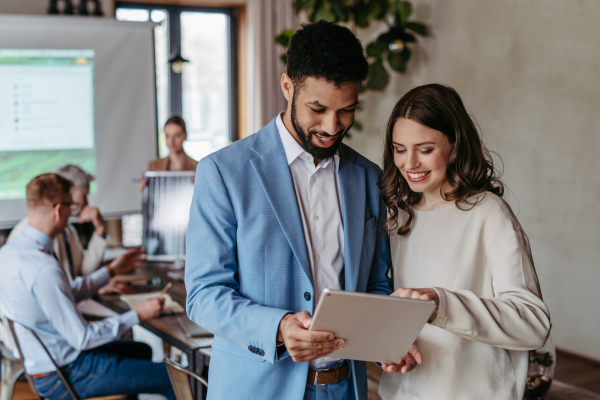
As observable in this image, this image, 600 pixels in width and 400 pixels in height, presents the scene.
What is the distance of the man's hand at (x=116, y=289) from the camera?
2.98m

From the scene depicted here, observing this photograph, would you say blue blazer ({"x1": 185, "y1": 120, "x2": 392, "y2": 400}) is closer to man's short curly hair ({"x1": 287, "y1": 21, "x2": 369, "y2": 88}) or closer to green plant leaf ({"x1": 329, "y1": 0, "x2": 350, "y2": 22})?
man's short curly hair ({"x1": 287, "y1": 21, "x2": 369, "y2": 88})

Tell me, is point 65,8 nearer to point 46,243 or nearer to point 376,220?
point 46,243

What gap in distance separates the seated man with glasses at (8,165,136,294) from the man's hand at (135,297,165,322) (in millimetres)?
542

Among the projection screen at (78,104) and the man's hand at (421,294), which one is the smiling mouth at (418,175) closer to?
the man's hand at (421,294)

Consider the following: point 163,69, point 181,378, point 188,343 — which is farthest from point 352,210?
point 163,69

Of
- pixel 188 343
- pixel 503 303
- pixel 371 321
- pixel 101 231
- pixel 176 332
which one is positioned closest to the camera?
pixel 371 321

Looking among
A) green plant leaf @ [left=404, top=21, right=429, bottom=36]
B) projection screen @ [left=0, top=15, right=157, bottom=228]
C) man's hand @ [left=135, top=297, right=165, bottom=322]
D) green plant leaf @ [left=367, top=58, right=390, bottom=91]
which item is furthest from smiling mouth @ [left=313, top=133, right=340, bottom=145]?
green plant leaf @ [left=367, top=58, right=390, bottom=91]

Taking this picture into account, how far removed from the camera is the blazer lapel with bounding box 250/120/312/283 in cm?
129

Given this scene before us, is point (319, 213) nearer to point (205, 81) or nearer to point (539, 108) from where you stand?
point (539, 108)

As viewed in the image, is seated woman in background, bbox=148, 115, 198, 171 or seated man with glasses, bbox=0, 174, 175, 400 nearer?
seated man with glasses, bbox=0, 174, 175, 400

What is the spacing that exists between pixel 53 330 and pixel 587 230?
350 centimetres

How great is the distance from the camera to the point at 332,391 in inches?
53.6

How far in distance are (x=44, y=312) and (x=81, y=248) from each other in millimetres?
1246

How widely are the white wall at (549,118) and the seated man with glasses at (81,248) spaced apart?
2.97 metres
